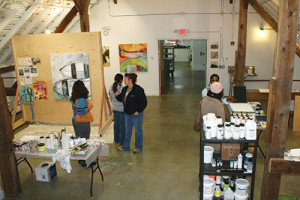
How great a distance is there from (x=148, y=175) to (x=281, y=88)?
265cm

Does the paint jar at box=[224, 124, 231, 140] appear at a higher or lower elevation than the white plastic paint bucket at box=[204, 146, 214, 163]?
higher

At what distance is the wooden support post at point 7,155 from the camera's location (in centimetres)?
385

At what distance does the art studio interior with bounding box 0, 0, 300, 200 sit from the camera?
11.3 ft

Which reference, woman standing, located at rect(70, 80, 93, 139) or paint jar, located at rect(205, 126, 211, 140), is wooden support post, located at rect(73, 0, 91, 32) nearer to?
woman standing, located at rect(70, 80, 93, 139)

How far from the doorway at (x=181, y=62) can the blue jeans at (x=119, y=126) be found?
4.93 meters

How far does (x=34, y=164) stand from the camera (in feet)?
16.8

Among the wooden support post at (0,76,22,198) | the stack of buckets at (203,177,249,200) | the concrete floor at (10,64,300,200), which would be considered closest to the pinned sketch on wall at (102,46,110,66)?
the concrete floor at (10,64,300,200)

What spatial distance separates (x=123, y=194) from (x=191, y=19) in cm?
742

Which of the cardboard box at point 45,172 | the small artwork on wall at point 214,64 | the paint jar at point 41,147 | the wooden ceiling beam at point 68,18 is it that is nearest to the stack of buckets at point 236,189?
the paint jar at point 41,147

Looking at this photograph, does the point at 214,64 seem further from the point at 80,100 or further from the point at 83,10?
the point at 80,100

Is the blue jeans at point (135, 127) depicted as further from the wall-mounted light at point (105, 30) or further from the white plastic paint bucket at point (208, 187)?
the wall-mounted light at point (105, 30)

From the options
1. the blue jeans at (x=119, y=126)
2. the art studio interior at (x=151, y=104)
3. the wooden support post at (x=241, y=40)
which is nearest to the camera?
the art studio interior at (x=151, y=104)

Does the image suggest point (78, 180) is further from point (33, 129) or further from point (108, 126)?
point (33, 129)

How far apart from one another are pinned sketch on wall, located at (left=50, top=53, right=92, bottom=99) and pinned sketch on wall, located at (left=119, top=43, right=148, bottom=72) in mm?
3575
